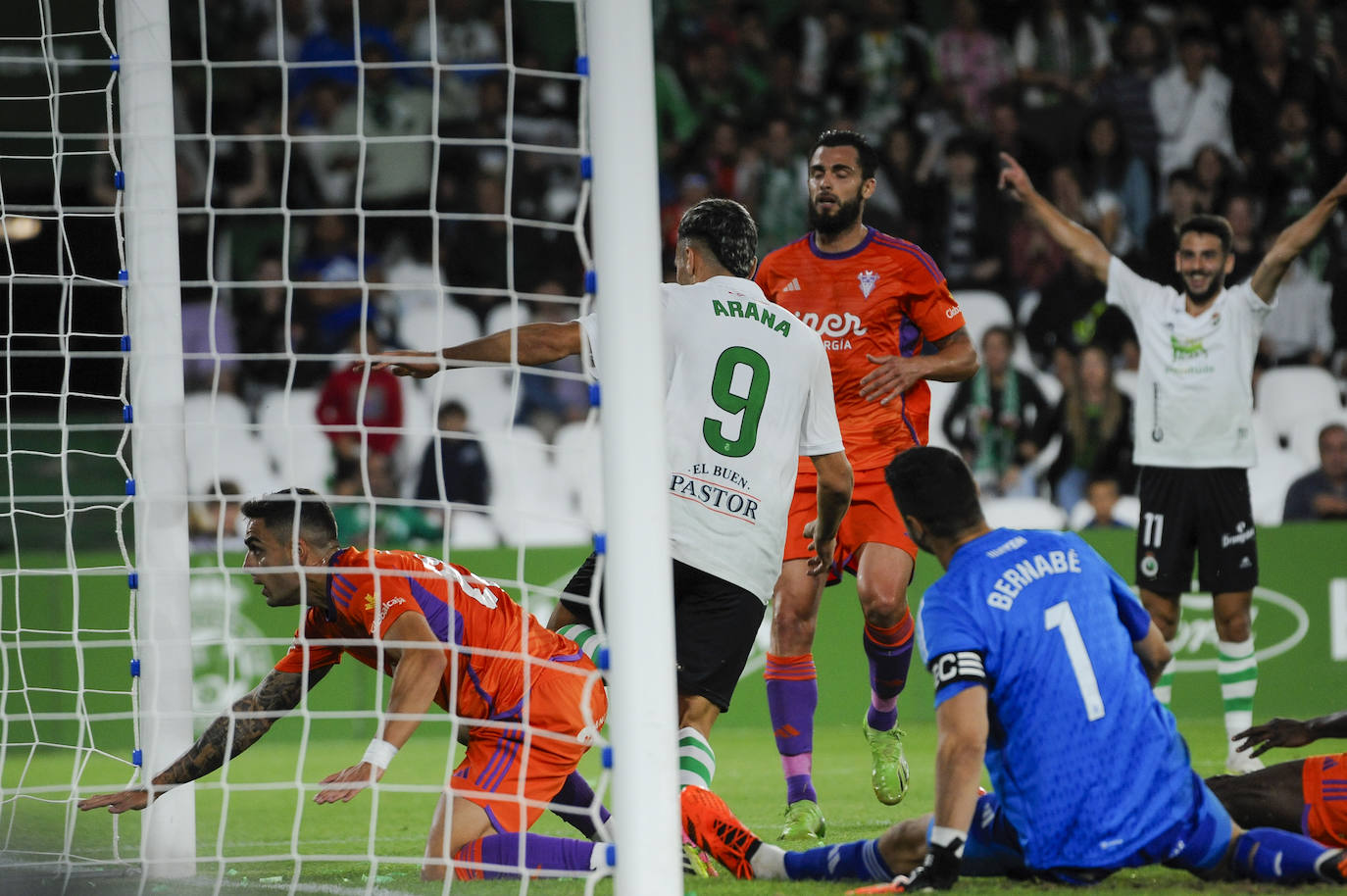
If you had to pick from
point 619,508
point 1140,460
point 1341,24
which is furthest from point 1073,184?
point 619,508

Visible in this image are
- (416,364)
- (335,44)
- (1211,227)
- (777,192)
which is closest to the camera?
(416,364)

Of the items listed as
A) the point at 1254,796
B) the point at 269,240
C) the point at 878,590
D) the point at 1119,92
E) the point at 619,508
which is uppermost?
the point at 1119,92

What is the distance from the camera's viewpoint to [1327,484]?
970cm

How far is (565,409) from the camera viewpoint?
1104 centimetres

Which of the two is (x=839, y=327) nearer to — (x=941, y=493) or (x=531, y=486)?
(x=941, y=493)

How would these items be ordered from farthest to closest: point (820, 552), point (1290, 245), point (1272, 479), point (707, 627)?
1. point (1272, 479)
2. point (1290, 245)
3. point (820, 552)
4. point (707, 627)

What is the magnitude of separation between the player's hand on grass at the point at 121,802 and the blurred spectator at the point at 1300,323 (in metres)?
9.45

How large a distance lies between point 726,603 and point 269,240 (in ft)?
27.2

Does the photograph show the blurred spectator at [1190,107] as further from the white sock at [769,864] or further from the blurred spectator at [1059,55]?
the white sock at [769,864]

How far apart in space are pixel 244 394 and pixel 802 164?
4.78 meters

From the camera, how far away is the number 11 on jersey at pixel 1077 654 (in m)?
3.64

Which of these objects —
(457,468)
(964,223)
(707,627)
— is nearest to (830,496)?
(707,627)

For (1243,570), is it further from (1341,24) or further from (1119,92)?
(1341,24)

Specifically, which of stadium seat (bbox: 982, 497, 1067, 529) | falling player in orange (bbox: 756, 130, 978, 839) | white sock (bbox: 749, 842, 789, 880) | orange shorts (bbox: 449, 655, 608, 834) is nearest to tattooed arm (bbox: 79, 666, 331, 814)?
orange shorts (bbox: 449, 655, 608, 834)
